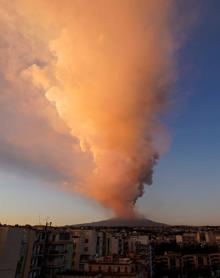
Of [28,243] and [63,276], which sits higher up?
[28,243]

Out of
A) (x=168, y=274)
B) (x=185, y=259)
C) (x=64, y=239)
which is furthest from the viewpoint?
(x=185, y=259)

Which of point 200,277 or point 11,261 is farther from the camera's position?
point 200,277

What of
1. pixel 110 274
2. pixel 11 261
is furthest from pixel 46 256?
pixel 11 261

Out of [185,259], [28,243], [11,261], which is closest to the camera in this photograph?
[11,261]

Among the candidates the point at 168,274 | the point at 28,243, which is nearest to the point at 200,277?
the point at 168,274

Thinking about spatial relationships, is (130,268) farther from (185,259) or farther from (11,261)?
(185,259)

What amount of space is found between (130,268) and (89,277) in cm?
1248

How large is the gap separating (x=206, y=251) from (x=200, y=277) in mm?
27234

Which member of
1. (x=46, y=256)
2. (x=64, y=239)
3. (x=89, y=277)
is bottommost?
(x=89, y=277)

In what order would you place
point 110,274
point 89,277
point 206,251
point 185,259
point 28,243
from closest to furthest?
1. point 89,277
2. point 28,243
3. point 110,274
4. point 185,259
5. point 206,251

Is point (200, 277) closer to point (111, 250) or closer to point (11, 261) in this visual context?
point (111, 250)

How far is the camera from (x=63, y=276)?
46375mm

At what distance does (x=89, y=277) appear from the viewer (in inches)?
1727

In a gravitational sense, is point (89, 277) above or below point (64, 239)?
below
